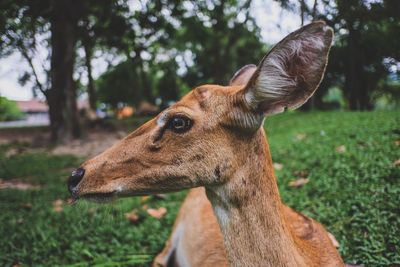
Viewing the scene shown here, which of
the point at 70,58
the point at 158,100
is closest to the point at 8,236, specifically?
the point at 70,58

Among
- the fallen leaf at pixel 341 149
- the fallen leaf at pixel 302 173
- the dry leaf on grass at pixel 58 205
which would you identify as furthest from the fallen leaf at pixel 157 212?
the fallen leaf at pixel 341 149

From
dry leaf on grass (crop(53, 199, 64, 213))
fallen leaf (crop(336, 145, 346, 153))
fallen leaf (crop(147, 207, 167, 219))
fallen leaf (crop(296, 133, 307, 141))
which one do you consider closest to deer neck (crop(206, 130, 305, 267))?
fallen leaf (crop(147, 207, 167, 219))

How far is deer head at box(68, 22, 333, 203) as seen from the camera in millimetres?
1809

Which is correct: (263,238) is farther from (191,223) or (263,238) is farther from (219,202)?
(191,223)

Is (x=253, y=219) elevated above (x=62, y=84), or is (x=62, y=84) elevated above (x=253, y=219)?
(x=62, y=84)

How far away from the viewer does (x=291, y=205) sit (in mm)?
3967

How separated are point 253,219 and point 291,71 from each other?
30.1 inches

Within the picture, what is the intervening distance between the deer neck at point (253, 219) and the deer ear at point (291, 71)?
272 mm

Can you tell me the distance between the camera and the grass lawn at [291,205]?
308 cm

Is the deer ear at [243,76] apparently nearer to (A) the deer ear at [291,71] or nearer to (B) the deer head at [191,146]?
(B) the deer head at [191,146]

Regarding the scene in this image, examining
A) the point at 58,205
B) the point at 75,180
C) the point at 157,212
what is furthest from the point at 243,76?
the point at 58,205

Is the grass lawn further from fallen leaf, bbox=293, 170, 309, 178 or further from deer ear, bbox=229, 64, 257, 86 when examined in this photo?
deer ear, bbox=229, 64, 257, 86

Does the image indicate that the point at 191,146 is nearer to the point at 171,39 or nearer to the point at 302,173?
the point at 302,173

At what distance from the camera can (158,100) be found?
36844 millimetres
